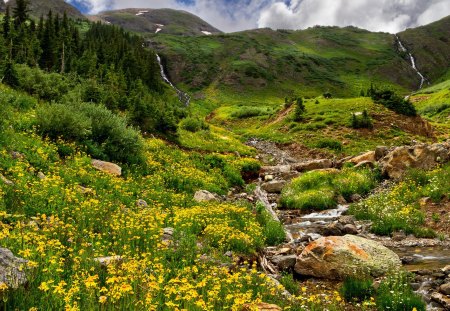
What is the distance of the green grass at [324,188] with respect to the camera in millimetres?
20125

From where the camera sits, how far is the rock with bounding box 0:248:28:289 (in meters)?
5.19

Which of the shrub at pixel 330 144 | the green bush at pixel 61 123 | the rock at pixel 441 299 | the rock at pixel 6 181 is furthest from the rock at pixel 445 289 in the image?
the shrub at pixel 330 144

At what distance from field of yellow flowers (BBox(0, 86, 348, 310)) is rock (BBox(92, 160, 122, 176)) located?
1.83 feet

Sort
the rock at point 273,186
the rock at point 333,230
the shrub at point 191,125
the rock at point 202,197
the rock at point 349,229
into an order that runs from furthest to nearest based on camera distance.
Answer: the shrub at point 191,125, the rock at point 273,186, the rock at point 202,197, the rock at point 349,229, the rock at point 333,230

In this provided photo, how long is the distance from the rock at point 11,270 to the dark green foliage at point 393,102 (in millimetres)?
49507

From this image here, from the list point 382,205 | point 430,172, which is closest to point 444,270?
point 382,205

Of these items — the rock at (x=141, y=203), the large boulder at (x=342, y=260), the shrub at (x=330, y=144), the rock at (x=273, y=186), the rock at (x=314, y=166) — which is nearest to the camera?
the large boulder at (x=342, y=260)

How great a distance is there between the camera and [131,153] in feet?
63.8

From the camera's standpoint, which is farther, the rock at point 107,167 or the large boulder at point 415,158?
the large boulder at point 415,158

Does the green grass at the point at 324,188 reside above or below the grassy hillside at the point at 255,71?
below

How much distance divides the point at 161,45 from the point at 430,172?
178982 mm

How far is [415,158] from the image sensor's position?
22469 mm

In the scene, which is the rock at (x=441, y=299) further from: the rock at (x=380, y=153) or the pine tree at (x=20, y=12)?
the pine tree at (x=20, y=12)

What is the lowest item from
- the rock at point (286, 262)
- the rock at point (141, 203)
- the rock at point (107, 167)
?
the rock at point (286, 262)
